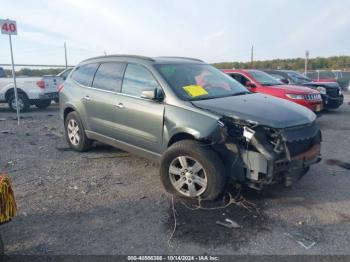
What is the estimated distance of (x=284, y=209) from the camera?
152 inches

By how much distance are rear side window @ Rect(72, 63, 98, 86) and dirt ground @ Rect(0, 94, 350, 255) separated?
143 cm

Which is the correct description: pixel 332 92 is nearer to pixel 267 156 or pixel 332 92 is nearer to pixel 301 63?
pixel 267 156

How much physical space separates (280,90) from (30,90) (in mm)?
8366

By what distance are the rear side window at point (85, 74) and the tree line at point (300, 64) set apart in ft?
112

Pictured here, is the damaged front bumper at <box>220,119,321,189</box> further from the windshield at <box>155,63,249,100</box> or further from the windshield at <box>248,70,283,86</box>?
the windshield at <box>248,70,283,86</box>

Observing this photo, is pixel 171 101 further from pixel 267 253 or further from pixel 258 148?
pixel 267 253

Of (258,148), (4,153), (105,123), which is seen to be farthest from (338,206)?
(4,153)

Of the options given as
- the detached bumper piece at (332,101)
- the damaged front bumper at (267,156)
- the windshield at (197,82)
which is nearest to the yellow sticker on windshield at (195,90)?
the windshield at (197,82)

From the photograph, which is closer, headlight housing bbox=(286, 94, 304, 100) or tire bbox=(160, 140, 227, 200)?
tire bbox=(160, 140, 227, 200)

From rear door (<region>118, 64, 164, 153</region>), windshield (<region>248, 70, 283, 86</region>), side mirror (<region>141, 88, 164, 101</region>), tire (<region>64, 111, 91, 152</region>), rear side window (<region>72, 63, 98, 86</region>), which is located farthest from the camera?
windshield (<region>248, 70, 283, 86</region>)

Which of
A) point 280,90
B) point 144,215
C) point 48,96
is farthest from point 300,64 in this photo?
point 144,215

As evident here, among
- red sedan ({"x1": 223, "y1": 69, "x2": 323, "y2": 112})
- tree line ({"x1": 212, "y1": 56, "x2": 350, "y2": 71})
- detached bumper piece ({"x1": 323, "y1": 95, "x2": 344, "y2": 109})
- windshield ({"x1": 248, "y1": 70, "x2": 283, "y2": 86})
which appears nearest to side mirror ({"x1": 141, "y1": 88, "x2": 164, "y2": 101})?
red sedan ({"x1": 223, "y1": 69, "x2": 323, "y2": 112})

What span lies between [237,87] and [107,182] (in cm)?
250

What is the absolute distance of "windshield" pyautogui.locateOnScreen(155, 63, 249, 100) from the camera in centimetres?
446
